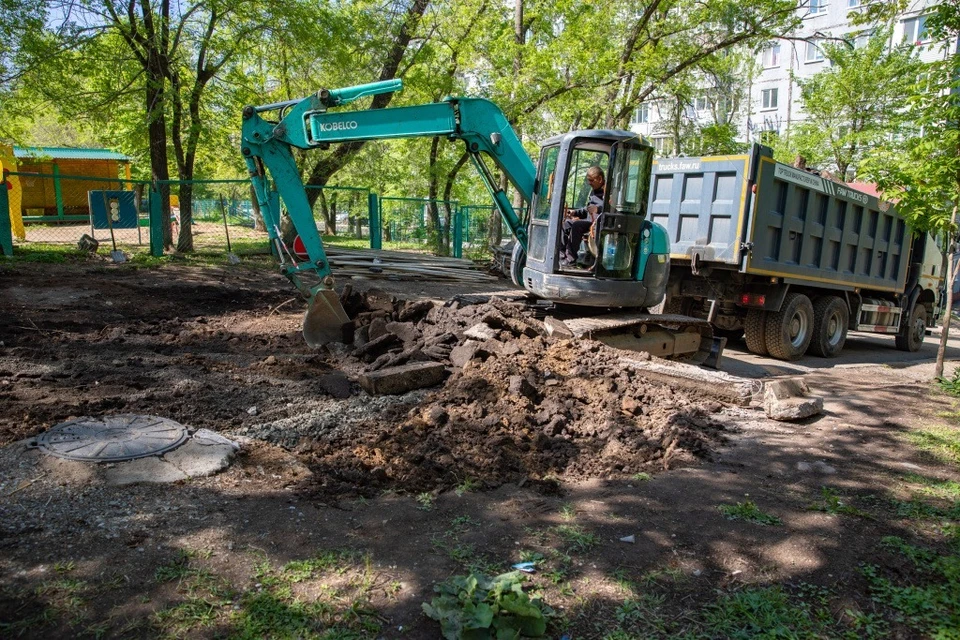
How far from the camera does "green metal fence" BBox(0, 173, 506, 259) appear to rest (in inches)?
612

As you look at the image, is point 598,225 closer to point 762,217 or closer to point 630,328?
point 630,328

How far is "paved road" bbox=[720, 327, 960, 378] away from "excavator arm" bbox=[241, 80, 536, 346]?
464cm

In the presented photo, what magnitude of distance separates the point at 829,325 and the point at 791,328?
1216mm

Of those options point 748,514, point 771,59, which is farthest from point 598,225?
point 771,59

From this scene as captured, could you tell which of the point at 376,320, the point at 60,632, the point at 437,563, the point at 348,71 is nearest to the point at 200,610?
the point at 60,632

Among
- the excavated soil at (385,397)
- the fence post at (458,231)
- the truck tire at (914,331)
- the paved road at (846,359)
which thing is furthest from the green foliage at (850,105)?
the excavated soil at (385,397)

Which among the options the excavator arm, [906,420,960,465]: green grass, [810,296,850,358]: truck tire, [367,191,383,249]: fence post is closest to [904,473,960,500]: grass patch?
→ [906,420,960,465]: green grass

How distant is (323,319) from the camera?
802 centimetres

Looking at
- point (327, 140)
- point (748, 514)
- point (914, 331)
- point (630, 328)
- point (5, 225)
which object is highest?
point (327, 140)

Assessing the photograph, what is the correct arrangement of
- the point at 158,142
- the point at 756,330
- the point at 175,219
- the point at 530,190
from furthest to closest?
1. the point at 175,219
2. the point at 158,142
3. the point at 756,330
4. the point at 530,190

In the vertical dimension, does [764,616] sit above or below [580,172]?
below

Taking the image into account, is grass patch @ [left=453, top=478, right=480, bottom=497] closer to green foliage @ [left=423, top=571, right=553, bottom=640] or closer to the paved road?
green foliage @ [left=423, top=571, right=553, bottom=640]

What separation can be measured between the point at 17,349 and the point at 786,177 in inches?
408

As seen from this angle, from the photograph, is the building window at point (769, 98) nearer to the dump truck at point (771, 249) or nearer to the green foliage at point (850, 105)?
the green foliage at point (850, 105)
